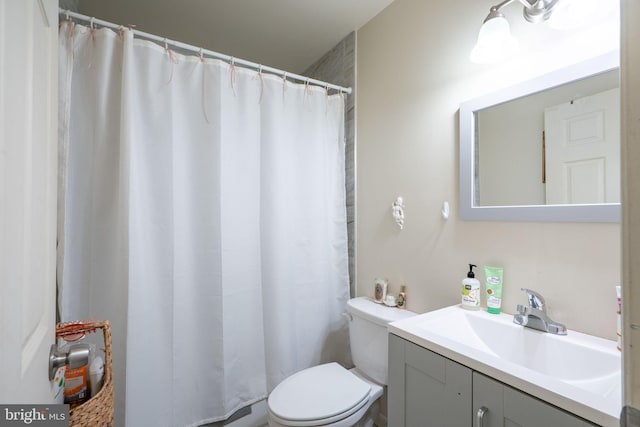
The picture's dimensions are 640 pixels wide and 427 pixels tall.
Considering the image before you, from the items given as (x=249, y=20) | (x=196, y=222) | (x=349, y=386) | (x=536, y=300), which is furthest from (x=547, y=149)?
(x=249, y=20)

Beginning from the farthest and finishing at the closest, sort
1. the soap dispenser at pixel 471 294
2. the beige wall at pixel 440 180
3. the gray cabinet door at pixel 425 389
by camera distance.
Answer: the soap dispenser at pixel 471 294 → the beige wall at pixel 440 180 → the gray cabinet door at pixel 425 389

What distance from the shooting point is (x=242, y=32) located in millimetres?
1908

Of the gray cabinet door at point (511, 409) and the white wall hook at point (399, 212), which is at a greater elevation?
the white wall hook at point (399, 212)

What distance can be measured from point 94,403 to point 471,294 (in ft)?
4.02

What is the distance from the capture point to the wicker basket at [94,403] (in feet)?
2.15

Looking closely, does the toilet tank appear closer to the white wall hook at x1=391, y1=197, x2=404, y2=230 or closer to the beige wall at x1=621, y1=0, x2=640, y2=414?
the white wall hook at x1=391, y1=197, x2=404, y2=230

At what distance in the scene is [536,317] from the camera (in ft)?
3.23

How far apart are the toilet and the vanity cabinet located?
24 centimetres

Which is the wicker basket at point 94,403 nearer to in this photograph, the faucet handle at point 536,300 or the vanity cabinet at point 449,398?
the vanity cabinet at point 449,398

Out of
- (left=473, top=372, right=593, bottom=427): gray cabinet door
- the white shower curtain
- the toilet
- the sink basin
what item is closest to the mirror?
the sink basin

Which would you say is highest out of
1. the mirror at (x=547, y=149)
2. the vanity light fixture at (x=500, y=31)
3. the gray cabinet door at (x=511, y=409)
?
the vanity light fixture at (x=500, y=31)

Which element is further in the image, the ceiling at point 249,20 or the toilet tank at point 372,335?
the ceiling at point 249,20

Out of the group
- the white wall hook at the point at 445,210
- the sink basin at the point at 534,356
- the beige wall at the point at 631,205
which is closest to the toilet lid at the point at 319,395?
the sink basin at the point at 534,356

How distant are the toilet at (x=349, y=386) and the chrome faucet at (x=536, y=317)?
0.52 m
